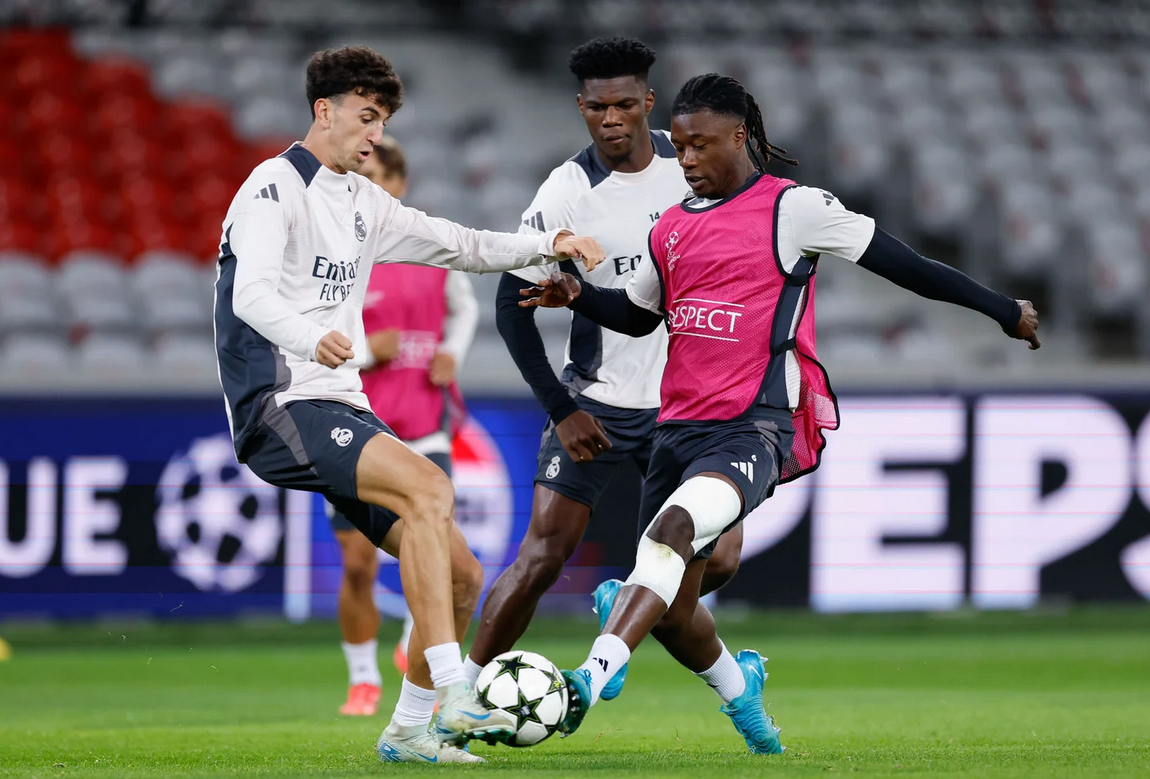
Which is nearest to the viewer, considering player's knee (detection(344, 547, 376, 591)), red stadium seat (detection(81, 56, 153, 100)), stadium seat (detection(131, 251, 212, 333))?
player's knee (detection(344, 547, 376, 591))

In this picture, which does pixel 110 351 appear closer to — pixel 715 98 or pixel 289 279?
pixel 289 279

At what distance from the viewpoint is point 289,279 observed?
4.82 meters

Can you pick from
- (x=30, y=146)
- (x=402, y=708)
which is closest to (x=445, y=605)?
(x=402, y=708)

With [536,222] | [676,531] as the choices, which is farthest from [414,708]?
[536,222]

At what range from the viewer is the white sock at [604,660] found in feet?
13.9

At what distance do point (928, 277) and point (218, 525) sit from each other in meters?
6.10

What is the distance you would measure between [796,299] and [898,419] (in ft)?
17.6

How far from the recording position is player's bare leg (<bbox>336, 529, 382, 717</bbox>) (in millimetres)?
7031

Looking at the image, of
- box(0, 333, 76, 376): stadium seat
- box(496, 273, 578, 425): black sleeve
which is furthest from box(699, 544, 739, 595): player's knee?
box(0, 333, 76, 376): stadium seat

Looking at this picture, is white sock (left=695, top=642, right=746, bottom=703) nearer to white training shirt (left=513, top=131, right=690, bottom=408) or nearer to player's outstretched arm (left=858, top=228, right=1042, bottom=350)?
white training shirt (left=513, top=131, right=690, bottom=408)

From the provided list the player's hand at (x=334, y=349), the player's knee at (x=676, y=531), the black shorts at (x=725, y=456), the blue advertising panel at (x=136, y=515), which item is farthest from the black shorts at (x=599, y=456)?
the blue advertising panel at (x=136, y=515)

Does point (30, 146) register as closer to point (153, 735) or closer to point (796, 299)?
point (153, 735)

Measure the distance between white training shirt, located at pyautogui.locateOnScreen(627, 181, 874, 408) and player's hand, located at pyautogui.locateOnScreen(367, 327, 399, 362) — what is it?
277 cm

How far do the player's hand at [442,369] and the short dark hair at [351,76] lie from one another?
2.63m
